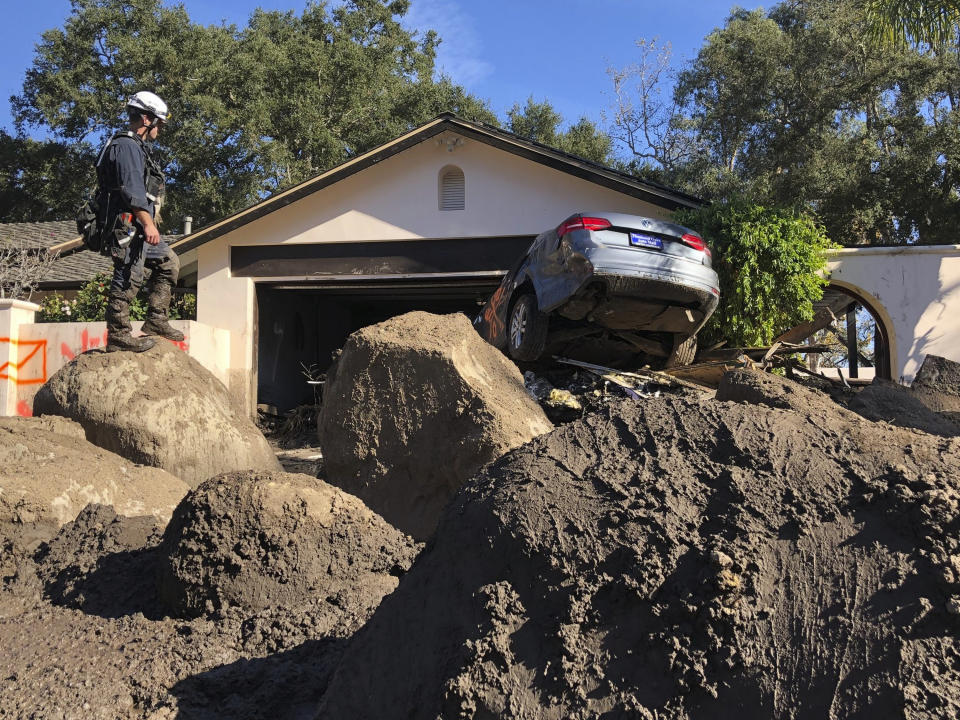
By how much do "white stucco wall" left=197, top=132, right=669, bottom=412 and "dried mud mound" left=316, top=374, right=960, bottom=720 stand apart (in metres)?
11.6

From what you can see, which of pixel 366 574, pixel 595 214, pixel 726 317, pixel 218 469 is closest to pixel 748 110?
pixel 726 317

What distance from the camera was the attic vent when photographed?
47.1ft

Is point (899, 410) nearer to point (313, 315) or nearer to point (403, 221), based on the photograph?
point (403, 221)

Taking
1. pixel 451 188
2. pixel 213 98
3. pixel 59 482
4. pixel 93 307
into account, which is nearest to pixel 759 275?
pixel 451 188

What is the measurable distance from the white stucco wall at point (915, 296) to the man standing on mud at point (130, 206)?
965 cm

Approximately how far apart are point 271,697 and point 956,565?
71.9 inches

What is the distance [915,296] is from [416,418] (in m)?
9.91

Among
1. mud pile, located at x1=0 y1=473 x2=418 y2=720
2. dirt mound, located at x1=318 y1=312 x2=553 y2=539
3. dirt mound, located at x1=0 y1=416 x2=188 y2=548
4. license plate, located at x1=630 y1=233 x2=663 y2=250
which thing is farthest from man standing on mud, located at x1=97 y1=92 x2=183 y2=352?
license plate, located at x1=630 y1=233 x2=663 y2=250

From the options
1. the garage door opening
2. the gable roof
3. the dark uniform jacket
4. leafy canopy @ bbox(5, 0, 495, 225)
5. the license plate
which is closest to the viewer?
the dark uniform jacket

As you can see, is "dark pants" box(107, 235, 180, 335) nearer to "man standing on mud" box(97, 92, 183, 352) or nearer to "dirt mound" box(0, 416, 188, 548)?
"man standing on mud" box(97, 92, 183, 352)

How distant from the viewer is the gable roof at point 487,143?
12914mm

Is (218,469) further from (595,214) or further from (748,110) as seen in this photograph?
(748,110)

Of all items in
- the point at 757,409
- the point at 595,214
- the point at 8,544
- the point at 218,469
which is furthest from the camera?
the point at 595,214

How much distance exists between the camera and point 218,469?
581 centimetres
